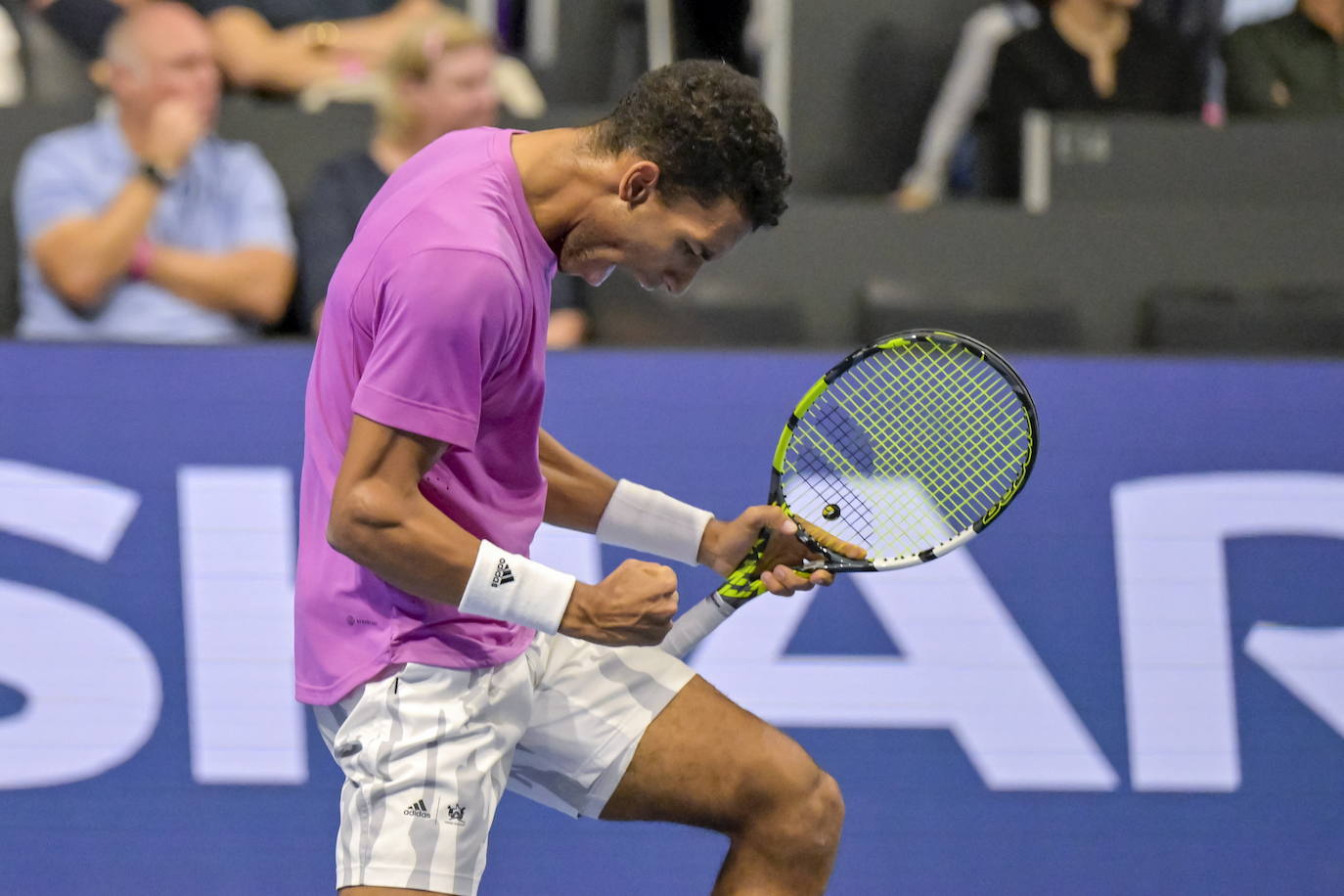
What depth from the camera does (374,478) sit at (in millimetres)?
2229

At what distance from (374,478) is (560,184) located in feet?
1.70

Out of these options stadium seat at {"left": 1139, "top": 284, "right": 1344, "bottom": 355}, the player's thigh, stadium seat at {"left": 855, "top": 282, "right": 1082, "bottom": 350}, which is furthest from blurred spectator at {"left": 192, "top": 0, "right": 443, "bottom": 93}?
the player's thigh

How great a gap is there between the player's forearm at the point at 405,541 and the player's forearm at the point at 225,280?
7.17 feet

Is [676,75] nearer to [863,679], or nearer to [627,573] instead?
[627,573]

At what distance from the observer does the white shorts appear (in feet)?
8.09

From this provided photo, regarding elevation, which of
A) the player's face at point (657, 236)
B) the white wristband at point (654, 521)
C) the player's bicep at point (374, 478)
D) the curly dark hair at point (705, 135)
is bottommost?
the white wristband at point (654, 521)

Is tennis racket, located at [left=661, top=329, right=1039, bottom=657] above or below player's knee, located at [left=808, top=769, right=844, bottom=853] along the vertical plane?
above

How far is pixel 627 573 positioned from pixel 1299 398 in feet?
7.00

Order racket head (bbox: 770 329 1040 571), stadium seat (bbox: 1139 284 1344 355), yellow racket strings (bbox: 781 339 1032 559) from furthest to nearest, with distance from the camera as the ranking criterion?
1. stadium seat (bbox: 1139 284 1344 355)
2. yellow racket strings (bbox: 781 339 1032 559)
3. racket head (bbox: 770 329 1040 571)

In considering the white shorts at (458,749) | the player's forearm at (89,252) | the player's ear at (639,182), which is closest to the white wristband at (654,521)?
the white shorts at (458,749)

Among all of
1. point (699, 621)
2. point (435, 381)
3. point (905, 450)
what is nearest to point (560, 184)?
point (435, 381)

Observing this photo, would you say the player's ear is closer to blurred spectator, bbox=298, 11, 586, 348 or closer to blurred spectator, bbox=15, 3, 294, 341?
blurred spectator, bbox=298, 11, 586, 348

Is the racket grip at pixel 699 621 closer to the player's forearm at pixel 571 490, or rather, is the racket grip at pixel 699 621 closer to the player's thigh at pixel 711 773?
the player's thigh at pixel 711 773

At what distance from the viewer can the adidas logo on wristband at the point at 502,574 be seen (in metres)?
2.33
